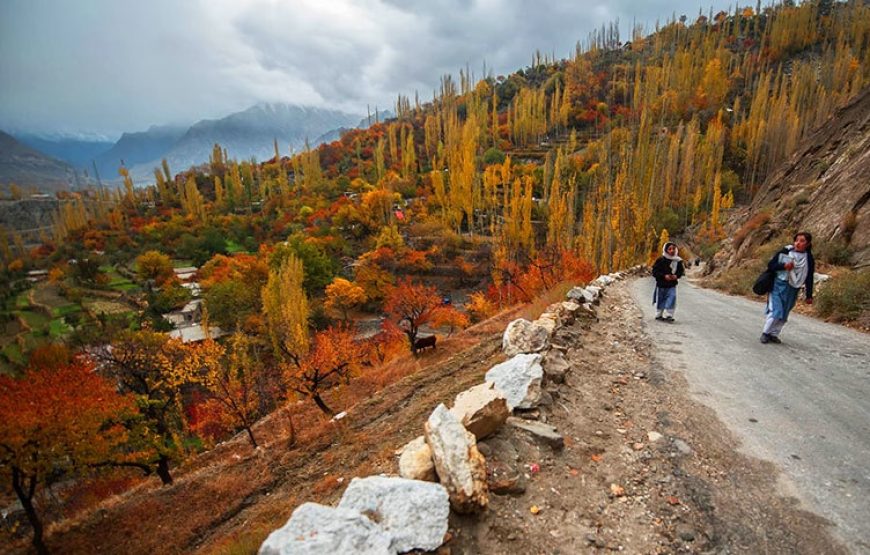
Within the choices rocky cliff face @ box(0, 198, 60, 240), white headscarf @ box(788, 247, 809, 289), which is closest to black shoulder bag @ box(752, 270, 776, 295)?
white headscarf @ box(788, 247, 809, 289)

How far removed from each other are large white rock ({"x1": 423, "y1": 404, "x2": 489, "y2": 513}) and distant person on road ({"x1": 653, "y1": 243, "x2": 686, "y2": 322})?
19.6 ft

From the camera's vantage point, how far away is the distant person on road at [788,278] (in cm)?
584

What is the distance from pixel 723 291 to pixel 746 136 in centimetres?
5577

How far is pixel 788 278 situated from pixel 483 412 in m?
5.85

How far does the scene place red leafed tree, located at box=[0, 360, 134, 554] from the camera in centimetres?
936

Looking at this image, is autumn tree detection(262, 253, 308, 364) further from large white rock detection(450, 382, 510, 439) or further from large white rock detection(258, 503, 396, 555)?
large white rock detection(258, 503, 396, 555)

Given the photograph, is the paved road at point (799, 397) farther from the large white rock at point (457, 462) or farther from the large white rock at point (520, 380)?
the large white rock at point (457, 462)

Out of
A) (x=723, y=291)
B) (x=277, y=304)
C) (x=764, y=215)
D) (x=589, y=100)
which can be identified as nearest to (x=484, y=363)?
(x=723, y=291)

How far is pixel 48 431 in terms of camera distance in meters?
9.69

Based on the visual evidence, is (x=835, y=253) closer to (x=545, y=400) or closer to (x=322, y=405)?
(x=545, y=400)

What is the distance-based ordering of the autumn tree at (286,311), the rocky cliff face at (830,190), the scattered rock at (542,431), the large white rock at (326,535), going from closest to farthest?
the large white rock at (326,535) < the scattered rock at (542,431) < the rocky cliff face at (830,190) < the autumn tree at (286,311)

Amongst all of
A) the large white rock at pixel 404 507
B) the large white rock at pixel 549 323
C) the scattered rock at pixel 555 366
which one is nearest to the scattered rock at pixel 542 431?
the scattered rock at pixel 555 366

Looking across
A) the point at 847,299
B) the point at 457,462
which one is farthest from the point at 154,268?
the point at 847,299

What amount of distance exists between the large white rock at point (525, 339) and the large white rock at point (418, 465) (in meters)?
2.75
